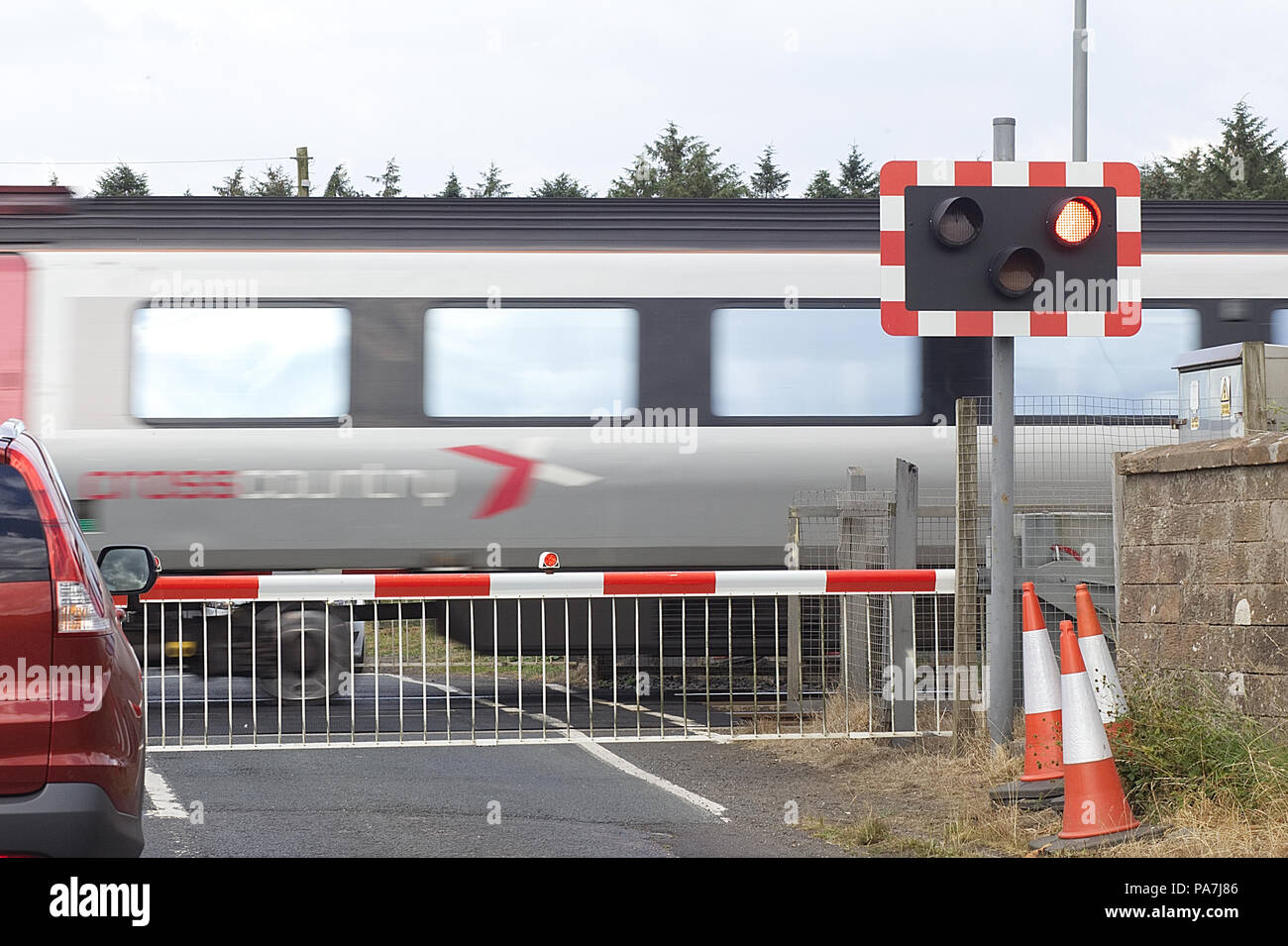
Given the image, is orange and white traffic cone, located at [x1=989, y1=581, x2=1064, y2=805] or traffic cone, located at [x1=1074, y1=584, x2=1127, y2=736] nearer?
traffic cone, located at [x1=1074, y1=584, x2=1127, y2=736]

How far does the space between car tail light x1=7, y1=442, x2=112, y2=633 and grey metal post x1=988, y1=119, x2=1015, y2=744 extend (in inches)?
168

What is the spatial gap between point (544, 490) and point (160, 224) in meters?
3.36

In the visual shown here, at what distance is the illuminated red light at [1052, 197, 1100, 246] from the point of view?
7.08 meters

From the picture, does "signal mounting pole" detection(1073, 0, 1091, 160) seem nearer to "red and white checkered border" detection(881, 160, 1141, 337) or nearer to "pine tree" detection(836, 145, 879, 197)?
"red and white checkered border" detection(881, 160, 1141, 337)

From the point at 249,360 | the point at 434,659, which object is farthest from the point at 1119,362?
the point at 249,360

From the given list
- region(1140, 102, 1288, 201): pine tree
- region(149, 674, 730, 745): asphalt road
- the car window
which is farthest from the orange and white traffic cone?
region(1140, 102, 1288, 201): pine tree

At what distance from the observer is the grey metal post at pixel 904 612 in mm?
8562

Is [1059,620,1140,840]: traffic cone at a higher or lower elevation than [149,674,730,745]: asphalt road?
higher

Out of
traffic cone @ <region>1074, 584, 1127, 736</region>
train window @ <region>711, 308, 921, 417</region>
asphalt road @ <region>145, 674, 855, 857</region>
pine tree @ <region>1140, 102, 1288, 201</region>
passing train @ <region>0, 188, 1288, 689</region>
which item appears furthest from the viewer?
pine tree @ <region>1140, 102, 1288, 201</region>

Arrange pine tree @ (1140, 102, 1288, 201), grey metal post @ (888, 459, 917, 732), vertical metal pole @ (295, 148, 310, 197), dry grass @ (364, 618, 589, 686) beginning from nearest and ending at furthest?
1. grey metal post @ (888, 459, 917, 732)
2. dry grass @ (364, 618, 589, 686)
3. vertical metal pole @ (295, 148, 310, 197)
4. pine tree @ (1140, 102, 1288, 201)

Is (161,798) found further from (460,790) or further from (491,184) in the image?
(491,184)

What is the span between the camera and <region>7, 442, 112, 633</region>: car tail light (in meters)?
4.32

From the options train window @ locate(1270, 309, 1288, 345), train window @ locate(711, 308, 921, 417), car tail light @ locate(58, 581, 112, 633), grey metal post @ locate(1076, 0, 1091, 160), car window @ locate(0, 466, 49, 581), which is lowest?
car tail light @ locate(58, 581, 112, 633)
